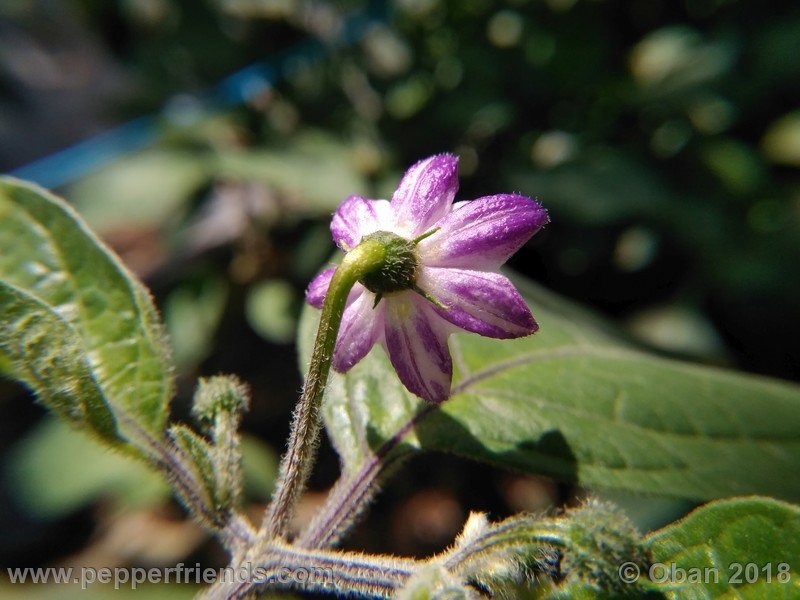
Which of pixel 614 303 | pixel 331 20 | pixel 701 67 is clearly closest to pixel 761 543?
pixel 614 303

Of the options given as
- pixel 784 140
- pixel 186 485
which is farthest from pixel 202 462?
pixel 784 140

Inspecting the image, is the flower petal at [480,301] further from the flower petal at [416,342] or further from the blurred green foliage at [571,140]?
the blurred green foliage at [571,140]

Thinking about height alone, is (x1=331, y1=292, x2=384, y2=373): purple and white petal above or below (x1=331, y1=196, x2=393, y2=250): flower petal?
below

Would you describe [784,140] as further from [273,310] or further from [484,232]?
[484,232]

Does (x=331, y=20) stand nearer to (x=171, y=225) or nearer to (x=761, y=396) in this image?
(x=171, y=225)

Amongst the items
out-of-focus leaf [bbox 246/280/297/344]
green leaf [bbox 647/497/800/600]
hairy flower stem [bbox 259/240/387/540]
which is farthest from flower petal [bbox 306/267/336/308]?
out-of-focus leaf [bbox 246/280/297/344]

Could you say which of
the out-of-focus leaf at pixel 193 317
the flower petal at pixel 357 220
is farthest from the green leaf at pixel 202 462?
the out-of-focus leaf at pixel 193 317

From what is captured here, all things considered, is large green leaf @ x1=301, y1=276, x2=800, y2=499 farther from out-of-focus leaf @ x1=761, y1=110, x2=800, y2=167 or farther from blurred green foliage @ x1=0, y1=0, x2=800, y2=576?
out-of-focus leaf @ x1=761, y1=110, x2=800, y2=167
